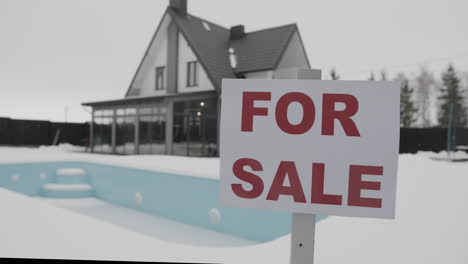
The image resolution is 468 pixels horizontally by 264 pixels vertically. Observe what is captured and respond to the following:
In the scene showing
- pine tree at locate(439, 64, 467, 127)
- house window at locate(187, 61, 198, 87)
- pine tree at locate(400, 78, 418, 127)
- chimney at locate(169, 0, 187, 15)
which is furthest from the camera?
pine tree at locate(400, 78, 418, 127)

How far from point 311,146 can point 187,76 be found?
12.7 meters

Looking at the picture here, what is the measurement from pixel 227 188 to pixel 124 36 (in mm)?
4769

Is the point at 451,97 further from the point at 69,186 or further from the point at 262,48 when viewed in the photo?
the point at 69,186

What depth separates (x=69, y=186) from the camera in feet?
24.8

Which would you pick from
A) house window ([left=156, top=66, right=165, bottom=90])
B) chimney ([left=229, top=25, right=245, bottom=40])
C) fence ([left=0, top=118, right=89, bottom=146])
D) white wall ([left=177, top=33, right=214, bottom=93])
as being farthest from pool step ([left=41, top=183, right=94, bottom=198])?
fence ([left=0, top=118, right=89, bottom=146])

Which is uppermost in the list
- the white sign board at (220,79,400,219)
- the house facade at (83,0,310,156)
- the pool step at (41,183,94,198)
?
the house facade at (83,0,310,156)

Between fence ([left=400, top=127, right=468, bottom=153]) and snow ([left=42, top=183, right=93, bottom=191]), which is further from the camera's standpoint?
fence ([left=400, top=127, right=468, bottom=153])

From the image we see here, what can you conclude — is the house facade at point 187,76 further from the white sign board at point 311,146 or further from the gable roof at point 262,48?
the white sign board at point 311,146

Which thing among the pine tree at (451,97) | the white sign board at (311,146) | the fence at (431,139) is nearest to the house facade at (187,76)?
the fence at (431,139)

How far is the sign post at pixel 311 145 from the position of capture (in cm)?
88

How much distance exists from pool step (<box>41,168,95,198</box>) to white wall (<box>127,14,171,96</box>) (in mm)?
6972

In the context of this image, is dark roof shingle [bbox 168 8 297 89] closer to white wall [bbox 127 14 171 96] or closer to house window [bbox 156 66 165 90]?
white wall [bbox 127 14 171 96]

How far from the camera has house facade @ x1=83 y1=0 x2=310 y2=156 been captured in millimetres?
11992

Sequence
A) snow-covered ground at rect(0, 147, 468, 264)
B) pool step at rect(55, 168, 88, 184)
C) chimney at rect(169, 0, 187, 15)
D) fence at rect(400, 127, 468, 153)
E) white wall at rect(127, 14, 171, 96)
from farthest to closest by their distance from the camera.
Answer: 1. fence at rect(400, 127, 468, 153)
2. white wall at rect(127, 14, 171, 96)
3. chimney at rect(169, 0, 187, 15)
4. pool step at rect(55, 168, 88, 184)
5. snow-covered ground at rect(0, 147, 468, 264)
